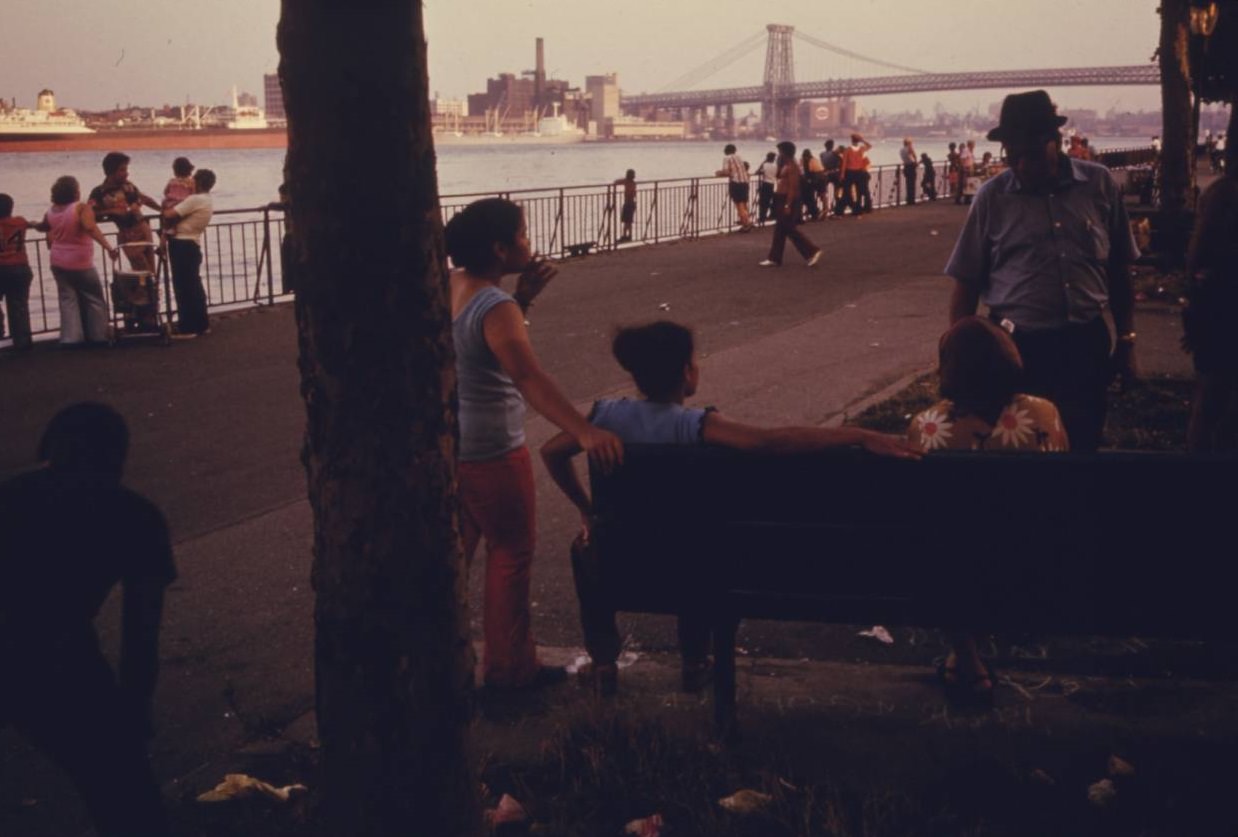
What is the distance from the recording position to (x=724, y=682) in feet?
13.4

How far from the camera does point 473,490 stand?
14.9 feet

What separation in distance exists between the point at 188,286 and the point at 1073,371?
11.1 meters

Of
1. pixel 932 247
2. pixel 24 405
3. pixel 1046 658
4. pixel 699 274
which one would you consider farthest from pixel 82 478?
pixel 932 247

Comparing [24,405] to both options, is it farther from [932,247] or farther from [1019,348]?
[932,247]

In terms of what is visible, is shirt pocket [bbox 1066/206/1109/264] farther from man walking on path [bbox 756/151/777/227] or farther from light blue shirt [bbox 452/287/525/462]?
man walking on path [bbox 756/151/777/227]

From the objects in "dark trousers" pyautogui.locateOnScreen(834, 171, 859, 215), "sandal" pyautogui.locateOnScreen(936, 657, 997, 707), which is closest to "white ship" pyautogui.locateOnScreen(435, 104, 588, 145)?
"dark trousers" pyautogui.locateOnScreen(834, 171, 859, 215)

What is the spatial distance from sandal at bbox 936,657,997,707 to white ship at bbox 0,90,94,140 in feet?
316

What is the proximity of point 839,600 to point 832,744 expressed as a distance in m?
0.43

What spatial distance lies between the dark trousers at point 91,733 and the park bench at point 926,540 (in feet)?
4.72

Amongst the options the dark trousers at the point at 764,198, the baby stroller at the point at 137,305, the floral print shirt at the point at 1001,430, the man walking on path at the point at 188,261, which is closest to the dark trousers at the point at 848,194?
the dark trousers at the point at 764,198

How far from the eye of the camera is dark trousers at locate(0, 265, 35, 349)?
13.6 meters

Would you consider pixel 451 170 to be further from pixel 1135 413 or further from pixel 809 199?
pixel 1135 413

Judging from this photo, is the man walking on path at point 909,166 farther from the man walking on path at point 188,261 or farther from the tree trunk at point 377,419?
the tree trunk at point 377,419

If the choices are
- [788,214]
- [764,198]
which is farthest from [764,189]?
[788,214]
